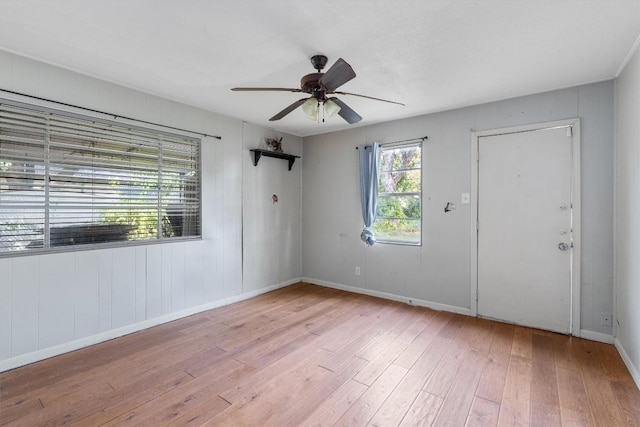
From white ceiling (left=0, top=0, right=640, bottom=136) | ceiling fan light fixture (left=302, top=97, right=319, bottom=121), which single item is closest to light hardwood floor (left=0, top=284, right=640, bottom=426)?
ceiling fan light fixture (left=302, top=97, right=319, bottom=121)

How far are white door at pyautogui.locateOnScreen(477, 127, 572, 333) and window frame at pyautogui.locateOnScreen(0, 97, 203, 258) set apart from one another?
3353mm

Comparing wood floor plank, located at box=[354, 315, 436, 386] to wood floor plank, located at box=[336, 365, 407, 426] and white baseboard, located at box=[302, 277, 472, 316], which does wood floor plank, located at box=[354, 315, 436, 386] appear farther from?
white baseboard, located at box=[302, 277, 472, 316]

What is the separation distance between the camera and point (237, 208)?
406 centimetres

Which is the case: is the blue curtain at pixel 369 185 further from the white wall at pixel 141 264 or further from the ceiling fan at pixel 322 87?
the ceiling fan at pixel 322 87

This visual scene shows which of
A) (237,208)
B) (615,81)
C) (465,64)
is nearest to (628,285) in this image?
(615,81)

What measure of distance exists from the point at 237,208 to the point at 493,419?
3411 mm

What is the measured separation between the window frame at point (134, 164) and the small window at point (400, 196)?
95.4 inches

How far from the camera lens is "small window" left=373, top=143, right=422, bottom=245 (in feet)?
12.9

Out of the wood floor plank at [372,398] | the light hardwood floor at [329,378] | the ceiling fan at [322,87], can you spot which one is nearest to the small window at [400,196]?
the light hardwood floor at [329,378]

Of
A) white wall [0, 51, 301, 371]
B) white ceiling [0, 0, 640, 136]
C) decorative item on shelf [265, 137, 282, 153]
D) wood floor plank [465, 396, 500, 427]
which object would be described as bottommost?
wood floor plank [465, 396, 500, 427]

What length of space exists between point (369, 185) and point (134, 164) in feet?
9.35

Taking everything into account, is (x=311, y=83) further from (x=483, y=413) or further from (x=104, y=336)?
(x=104, y=336)

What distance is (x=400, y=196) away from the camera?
4055 mm

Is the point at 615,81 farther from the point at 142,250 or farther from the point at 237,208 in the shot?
the point at 142,250
